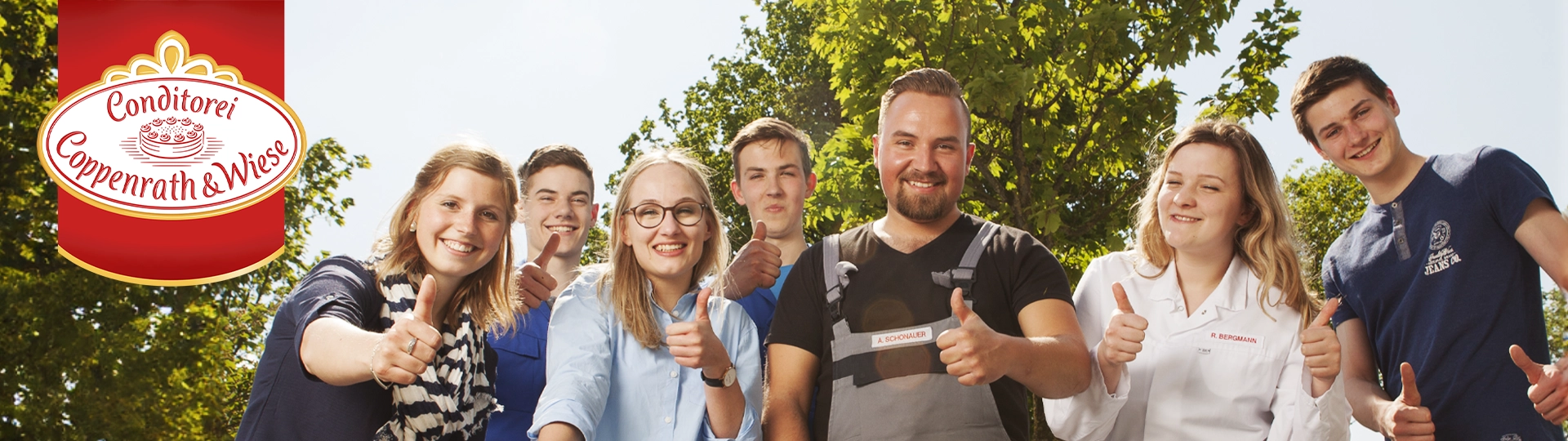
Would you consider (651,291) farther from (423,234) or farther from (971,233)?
(971,233)

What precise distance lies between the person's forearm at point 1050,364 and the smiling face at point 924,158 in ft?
2.03

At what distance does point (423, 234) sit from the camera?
4.16 meters

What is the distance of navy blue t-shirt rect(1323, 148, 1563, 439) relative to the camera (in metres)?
4.72

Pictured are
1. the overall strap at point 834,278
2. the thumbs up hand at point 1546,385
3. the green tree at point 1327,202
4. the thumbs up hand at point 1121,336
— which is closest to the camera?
the thumbs up hand at point 1121,336

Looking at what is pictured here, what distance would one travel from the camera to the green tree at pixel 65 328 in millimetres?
16406

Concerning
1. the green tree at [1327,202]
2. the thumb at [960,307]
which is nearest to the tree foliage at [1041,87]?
the thumb at [960,307]

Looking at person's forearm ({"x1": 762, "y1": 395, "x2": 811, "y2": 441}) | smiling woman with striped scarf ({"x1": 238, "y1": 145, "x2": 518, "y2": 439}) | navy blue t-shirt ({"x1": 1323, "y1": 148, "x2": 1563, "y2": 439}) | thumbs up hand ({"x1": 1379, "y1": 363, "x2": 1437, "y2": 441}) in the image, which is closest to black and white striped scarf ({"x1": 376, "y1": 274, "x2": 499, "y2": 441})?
smiling woman with striped scarf ({"x1": 238, "y1": 145, "x2": 518, "y2": 439})

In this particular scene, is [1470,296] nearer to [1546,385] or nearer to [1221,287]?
[1546,385]

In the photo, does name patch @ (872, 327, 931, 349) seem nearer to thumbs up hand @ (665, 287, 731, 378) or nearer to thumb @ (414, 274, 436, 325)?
thumbs up hand @ (665, 287, 731, 378)

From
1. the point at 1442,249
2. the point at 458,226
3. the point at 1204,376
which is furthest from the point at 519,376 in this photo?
the point at 1442,249

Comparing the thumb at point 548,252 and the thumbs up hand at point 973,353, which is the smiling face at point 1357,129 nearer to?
the thumbs up hand at point 973,353

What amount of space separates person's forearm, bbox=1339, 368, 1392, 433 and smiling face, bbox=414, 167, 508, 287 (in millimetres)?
3723

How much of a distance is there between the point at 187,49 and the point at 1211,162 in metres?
12.7

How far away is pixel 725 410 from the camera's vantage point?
4031 mm
